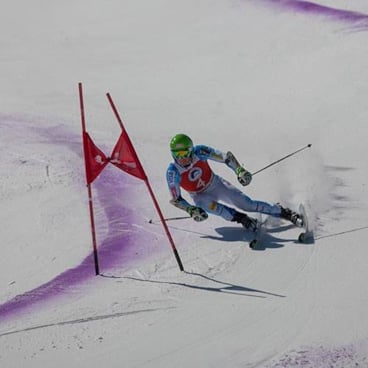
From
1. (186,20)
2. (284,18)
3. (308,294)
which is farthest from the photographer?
(186,20)

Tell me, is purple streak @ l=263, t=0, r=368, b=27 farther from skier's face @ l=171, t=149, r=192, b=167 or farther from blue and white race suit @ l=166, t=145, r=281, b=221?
skier's face @ l=171, t=149, r=192, b=167

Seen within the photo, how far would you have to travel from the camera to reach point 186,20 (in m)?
16.8

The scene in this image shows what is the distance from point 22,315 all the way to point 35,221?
2.49 meters

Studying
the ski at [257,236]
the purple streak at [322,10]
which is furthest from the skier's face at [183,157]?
the purple streak at [322,10]

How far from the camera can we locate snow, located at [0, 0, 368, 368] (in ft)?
21.4

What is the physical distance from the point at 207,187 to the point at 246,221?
0.78m

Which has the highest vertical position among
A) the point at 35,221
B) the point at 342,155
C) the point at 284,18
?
→ the point at 284,18

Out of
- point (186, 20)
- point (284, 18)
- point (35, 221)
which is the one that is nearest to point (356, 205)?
point (35, 221)

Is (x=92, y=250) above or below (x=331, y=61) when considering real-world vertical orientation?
below

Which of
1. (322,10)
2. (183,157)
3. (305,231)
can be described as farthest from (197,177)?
(322,10)

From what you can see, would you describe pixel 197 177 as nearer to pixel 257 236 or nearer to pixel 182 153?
pixel 182 153

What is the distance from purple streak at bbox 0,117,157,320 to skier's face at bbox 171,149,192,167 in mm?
1060

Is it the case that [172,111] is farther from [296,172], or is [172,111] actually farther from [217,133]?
[296,172]

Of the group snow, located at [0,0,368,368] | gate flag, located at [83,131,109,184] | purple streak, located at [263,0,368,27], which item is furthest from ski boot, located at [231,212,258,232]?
purple streak, located at [263,0,368,27]
